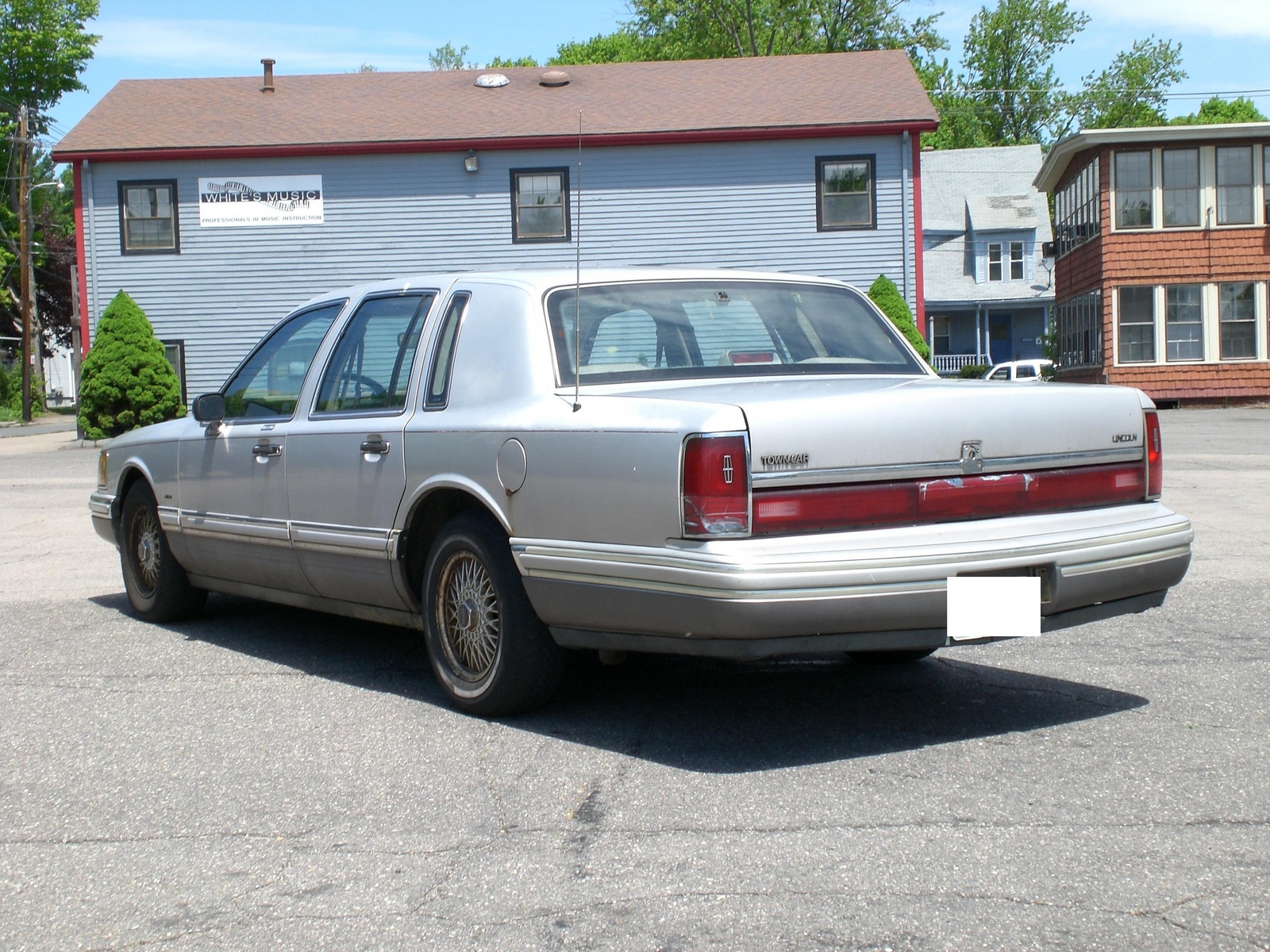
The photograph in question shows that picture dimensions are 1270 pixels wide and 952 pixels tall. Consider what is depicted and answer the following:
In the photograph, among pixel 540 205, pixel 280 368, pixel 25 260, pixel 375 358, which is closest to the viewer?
pixel 375 358

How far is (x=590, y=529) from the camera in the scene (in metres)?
4.51

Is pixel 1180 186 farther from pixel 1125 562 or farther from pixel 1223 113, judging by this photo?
pixel 1223 113

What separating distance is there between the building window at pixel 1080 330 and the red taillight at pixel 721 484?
1190 inches

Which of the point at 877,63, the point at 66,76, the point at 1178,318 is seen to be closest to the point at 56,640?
the point at 877,63

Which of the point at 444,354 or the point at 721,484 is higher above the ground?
the point at 444,354

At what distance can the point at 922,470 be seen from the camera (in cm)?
441

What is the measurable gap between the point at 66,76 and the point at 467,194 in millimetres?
34766

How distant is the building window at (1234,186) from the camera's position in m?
31.3

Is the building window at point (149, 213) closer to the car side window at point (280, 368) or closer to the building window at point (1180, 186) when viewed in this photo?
the car side window at point (280, 368)

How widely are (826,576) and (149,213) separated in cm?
2443

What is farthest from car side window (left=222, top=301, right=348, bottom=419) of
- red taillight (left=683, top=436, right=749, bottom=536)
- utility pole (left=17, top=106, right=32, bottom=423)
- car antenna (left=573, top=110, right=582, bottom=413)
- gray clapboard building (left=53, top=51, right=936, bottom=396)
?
utility pole (left=17, top=106, right=32, bottom=423)

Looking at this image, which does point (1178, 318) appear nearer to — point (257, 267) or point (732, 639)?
point (257, 267)

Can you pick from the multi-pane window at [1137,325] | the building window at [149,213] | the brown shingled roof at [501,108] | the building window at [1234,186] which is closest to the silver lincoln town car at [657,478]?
the brown shingled roof at [501,108]

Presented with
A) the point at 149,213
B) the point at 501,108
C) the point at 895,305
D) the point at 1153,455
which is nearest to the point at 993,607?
the point at 1153,455
